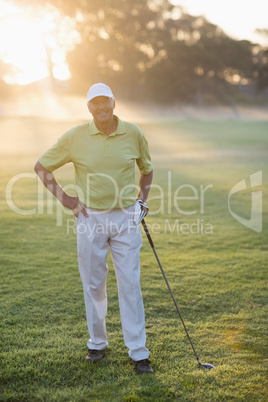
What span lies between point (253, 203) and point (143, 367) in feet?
26.8

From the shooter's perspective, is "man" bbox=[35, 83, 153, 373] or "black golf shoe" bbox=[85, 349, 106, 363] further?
"black golf shoe" bbox=[85, 349, 106, 363]

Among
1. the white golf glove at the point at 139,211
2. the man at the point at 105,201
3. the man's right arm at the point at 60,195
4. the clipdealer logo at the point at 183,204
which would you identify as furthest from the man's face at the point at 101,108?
the clipdealer logo at the point at 183,204

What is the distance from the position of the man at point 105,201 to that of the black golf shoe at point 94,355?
0.91 feet

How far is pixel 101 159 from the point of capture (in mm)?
3600

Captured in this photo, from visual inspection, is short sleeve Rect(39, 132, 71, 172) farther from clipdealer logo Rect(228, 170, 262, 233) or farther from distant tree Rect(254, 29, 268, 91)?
distant tree Rect(254, 29, 268, 91)

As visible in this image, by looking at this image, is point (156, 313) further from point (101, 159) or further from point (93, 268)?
point (101, 159)

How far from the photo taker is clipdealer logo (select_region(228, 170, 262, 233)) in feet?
30.5

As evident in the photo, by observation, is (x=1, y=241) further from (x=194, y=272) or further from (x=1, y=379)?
(x=1, y=379)

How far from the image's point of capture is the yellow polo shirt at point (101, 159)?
3611 millimetres

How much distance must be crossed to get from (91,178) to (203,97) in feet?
174

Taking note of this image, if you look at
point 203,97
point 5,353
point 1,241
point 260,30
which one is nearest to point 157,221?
point 1,241

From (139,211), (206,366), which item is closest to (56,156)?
(139,211)

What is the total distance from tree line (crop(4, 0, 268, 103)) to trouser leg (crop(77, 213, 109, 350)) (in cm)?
4321

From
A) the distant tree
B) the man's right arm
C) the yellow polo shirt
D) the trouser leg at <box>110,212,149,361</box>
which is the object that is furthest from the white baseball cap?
the distant tree
